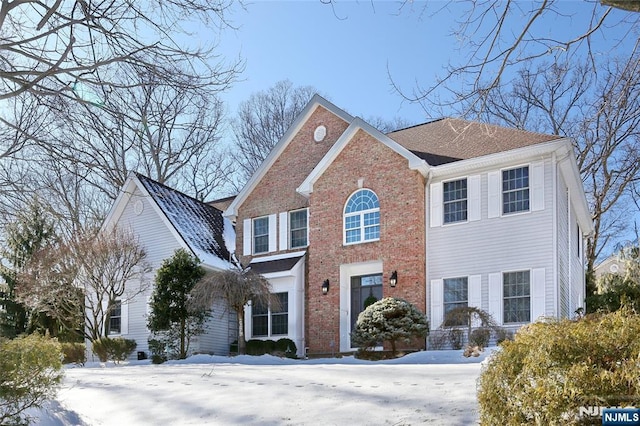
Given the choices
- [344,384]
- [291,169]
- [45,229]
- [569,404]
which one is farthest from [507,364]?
[45,229]

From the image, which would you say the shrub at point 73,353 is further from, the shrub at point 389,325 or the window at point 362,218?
the shrub at point 389,325

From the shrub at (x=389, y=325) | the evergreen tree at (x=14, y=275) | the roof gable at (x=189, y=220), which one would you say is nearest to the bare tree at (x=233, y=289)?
the roof gable at (x=189, y=220)

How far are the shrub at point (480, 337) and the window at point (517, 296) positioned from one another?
1.24 m

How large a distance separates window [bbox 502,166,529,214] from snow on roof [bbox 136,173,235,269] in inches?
367

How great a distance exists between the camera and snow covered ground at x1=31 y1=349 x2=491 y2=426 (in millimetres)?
6641

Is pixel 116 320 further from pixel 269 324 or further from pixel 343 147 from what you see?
pixel 343 147

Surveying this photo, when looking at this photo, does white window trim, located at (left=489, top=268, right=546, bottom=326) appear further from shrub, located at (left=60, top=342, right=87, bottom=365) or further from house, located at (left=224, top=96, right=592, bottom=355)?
shrub, located at (left=60, top=342, right=87, bottom=365)

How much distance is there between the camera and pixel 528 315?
1639cm

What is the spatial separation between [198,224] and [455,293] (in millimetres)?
9911

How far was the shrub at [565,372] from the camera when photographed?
155 inches

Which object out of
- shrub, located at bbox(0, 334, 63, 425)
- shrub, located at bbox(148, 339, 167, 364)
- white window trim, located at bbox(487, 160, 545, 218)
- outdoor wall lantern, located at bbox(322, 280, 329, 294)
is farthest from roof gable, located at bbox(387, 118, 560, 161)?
shrub, located at bbox(0, 334, 63, 425)

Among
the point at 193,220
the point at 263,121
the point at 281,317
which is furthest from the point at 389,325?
the point at 263,121

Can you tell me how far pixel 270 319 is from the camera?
20906mm

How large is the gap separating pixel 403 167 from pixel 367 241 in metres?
2.37
